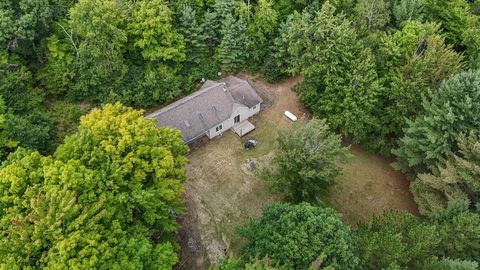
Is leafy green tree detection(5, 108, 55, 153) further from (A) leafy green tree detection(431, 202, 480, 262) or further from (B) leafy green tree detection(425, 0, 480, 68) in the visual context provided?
(B) leafy green tree detection(425, 0, 480, 68)

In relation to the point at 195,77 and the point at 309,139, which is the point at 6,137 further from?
the point at 309,139

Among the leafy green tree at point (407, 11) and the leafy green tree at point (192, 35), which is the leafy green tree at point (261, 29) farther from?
the leafy green tree at point (407, 11)

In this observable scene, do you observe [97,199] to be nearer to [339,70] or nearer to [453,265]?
[453,265]

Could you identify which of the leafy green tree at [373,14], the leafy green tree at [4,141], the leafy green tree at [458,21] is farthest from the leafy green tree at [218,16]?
the leafy green tree at [4,141]

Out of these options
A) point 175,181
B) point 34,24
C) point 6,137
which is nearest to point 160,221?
point 175,181

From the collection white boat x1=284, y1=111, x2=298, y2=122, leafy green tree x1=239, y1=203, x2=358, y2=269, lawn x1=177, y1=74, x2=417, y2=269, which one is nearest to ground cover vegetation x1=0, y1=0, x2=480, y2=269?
leafy green tree x1=239, y1=203, x2=358, y2=269

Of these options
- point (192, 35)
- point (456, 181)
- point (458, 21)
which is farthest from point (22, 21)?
point (458, 21)
